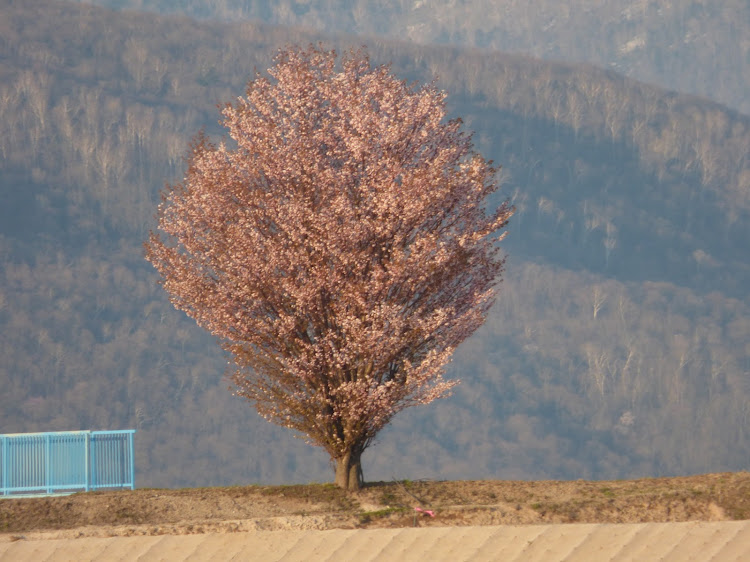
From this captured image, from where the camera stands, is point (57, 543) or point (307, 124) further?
point (307, 124)

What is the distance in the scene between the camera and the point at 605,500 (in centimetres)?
1752

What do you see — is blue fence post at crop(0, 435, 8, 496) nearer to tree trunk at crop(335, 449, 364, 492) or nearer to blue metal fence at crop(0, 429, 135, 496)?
blue metal fence at crop(0, 429, 135, 496)

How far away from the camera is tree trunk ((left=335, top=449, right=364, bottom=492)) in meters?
19.4

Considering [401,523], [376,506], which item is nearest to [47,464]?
[376,506]

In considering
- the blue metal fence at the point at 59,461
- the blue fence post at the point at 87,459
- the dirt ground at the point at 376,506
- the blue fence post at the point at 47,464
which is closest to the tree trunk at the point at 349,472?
the dirt ground at the point at 376,506

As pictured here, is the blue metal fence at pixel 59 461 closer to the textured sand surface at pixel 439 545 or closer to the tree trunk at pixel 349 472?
the tree trunk at pixel 349 472

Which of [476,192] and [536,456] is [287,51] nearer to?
[476,192]

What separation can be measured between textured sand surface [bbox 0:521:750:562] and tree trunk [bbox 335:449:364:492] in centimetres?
306

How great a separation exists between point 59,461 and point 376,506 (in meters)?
9.80

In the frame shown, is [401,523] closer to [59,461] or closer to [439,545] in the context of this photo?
[439,545]

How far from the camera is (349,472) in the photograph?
764 inches

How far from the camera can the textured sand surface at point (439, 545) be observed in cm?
1555

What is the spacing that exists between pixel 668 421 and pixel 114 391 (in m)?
86.9

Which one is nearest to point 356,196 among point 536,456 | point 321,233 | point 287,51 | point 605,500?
point 321,233
